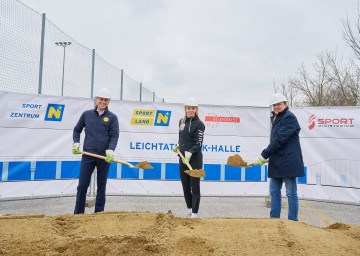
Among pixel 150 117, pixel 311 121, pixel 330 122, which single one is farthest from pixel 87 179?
A: pixel 330 122

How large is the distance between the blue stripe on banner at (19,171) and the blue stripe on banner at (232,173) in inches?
160

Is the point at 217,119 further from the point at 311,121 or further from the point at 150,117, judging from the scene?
the point at 311,121

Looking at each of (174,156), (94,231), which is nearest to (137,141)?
(174,156)

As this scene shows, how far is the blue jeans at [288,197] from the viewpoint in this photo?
175 inches

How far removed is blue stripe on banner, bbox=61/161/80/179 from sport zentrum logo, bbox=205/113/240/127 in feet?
9.61

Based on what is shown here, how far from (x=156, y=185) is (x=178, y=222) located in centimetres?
366

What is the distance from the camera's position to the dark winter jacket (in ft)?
16.7

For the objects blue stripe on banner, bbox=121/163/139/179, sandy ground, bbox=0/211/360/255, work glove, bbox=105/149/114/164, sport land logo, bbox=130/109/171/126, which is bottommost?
sandy ground, bbox=0/211/360/255

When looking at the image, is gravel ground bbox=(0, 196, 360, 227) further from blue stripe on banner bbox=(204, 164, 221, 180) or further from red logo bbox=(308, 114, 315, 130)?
red logo bbox=(308, 114, 315, 130)

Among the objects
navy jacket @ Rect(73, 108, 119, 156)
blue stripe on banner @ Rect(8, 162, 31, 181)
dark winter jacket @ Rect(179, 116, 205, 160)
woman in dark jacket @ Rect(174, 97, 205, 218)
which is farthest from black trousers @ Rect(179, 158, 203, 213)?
blue stripe on banner @ Rect(8, 162, 31, 181)

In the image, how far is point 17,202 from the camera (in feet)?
21.2

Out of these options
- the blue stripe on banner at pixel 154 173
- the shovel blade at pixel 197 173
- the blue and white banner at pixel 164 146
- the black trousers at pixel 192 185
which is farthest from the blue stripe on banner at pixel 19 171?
the shovel blade at pixel 197 173

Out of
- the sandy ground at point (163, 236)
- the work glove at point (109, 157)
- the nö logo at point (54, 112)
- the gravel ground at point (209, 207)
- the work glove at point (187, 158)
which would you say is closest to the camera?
the sandy ground at point (163, 236)

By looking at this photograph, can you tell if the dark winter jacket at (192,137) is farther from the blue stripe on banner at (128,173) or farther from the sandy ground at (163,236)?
the blue stripe on banner at (128,173)
